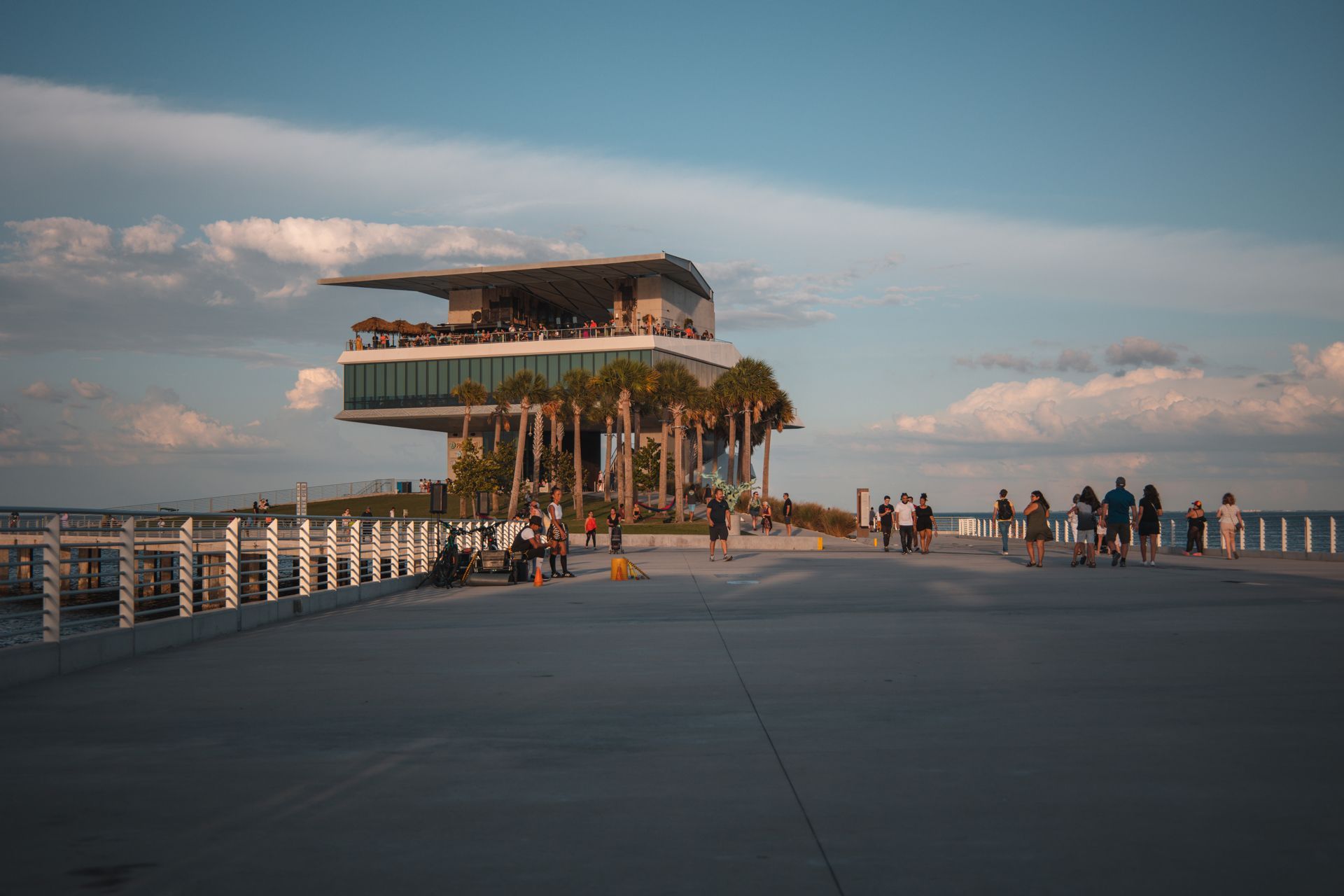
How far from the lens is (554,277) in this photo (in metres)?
103

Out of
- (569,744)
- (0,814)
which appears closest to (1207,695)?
(569,744)

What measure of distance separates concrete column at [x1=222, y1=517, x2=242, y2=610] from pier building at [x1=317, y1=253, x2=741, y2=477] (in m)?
82.4

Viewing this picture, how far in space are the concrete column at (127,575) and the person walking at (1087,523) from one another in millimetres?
19859

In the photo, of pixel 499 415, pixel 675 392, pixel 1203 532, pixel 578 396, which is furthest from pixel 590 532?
pixel 499 415

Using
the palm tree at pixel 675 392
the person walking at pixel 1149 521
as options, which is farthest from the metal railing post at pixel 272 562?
the palm tree at pixel 675 392

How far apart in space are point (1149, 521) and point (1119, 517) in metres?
1.53

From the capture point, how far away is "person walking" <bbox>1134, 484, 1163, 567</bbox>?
26.2 m

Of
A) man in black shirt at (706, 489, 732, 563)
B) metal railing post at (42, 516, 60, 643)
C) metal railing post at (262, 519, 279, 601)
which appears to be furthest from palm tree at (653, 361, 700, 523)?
metal railing post at (42, 516, 60, 643)

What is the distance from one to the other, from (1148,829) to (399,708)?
478 centimetres

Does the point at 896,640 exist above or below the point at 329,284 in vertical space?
below

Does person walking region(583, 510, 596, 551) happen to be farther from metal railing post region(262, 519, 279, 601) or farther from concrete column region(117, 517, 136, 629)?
concrete column region(117, 517, 136, 629)

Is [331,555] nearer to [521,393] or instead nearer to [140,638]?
[140,638]

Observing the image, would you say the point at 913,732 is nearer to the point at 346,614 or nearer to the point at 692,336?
the point at 346,614

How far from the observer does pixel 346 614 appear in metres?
16.4
